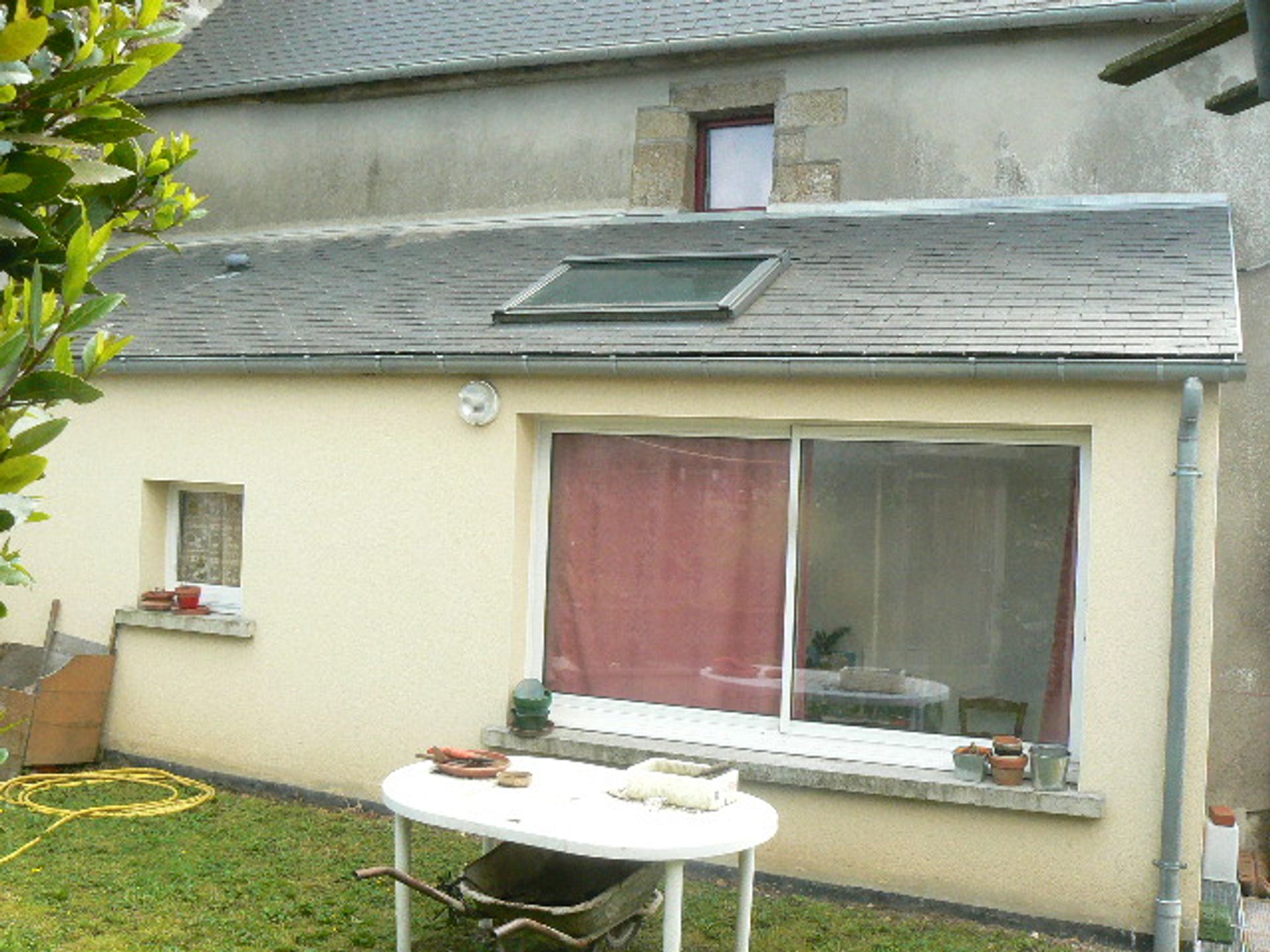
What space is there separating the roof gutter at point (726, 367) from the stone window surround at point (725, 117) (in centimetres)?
304

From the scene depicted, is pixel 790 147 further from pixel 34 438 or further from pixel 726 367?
pixel 34 438

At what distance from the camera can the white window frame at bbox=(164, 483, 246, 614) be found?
372 inches

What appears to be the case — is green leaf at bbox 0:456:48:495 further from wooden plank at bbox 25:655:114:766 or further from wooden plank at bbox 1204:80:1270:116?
wooden plank at bbox 25:655:114:766

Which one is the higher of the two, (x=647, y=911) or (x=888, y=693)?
(x=888, y=693)

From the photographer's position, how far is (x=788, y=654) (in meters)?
7.62

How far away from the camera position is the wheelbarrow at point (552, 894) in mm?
5277

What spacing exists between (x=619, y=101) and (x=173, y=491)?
15.0 feet

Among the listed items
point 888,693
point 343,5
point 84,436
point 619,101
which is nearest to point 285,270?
point 84,436

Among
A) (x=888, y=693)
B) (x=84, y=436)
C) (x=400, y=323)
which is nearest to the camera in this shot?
(x=888, y=693)

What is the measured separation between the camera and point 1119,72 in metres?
3.84

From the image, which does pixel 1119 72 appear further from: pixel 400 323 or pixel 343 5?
pixel 343 5

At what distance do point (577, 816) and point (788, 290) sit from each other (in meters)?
3.84

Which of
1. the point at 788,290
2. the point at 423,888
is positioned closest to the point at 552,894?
the point at 423,888

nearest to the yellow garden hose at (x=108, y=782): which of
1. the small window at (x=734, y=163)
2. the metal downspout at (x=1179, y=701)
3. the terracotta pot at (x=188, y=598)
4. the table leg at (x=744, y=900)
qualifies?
the terracotta pot at (x=188, y=598)
